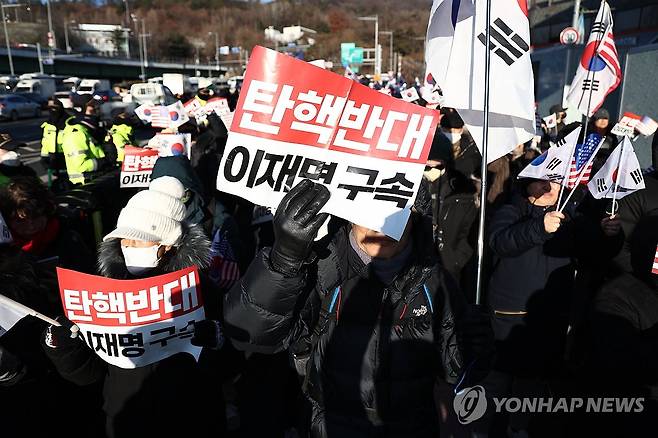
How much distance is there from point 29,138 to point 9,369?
21191 mm

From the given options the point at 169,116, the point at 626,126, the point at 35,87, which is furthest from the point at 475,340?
the point at 35,87

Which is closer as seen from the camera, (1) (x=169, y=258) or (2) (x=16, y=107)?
(1) (x=169, y=258)

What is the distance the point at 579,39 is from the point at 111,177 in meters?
14.4

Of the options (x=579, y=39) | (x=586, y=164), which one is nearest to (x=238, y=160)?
(x=586, y=164)

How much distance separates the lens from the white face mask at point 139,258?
2361 mm

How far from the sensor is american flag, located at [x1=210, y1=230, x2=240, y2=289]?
293cm

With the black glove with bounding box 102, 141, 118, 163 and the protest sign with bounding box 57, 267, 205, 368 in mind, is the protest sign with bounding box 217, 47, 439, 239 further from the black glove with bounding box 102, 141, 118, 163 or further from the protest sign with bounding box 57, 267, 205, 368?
the black glove with bounding box 102, 141, 118, 163

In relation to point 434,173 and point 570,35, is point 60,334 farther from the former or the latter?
point 570,35

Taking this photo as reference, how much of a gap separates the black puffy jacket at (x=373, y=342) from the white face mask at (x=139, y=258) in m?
0.70

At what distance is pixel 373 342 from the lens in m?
1.90

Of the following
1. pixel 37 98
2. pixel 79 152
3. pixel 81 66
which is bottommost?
pixel 81 66

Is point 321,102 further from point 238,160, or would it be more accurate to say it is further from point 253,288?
point 253,288

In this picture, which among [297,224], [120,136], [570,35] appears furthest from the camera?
[570,35]

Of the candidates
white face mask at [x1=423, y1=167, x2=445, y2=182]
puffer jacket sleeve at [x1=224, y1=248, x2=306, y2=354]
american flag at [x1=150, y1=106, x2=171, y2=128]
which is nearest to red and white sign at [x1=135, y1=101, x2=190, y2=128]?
american flag at [x1=150, y1=106, x2=171, y2=128]
